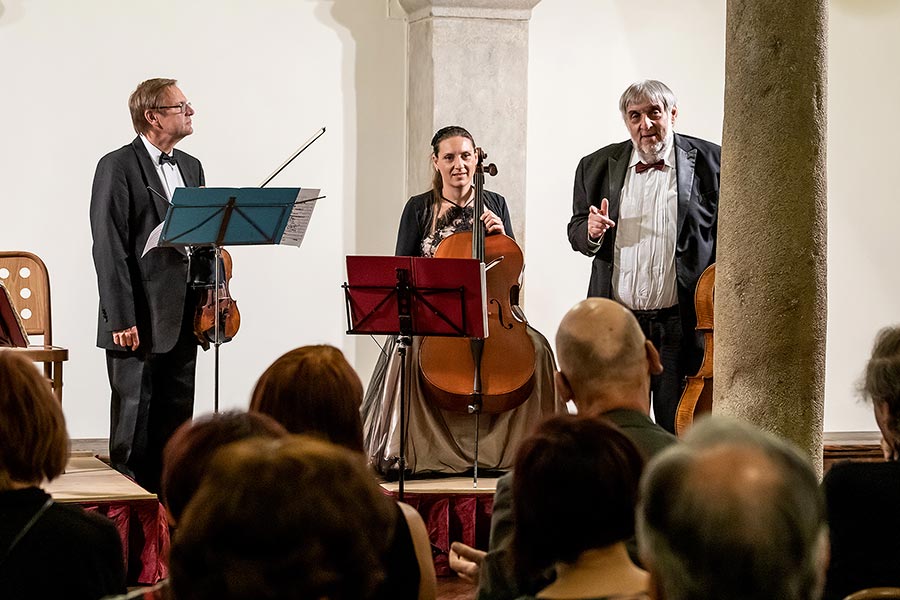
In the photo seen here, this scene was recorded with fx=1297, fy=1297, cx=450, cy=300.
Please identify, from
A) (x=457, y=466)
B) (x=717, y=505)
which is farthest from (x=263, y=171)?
(x=717, y=505)

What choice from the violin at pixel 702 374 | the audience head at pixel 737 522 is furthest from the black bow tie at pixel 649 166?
the audience head at pixel 737 522

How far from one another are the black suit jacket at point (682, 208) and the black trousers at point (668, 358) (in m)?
0.04

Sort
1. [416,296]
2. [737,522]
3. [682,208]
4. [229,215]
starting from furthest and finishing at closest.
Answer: [682,208], [229,215], [416,296], [737,522]

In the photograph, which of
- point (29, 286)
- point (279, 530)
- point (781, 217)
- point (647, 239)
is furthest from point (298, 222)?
point (279, 530)

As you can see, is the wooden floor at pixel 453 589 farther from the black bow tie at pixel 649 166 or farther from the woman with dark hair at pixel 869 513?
the woman with dark hair at pixel 869 513

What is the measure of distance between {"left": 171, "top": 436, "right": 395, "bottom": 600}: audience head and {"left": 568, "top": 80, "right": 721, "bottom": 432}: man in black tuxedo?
372 centimetres

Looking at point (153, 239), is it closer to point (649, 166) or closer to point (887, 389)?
point (649, 166)

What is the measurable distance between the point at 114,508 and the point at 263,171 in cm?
265

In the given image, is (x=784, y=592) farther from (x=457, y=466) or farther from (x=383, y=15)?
(x=383, y=15)

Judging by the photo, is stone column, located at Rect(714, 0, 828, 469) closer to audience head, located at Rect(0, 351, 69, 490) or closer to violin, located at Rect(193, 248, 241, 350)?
violin, located at Rect(193, 248, 241, 350)

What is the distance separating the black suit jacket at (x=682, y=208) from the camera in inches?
200

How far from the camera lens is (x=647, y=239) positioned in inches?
203

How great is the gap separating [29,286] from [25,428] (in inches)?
136

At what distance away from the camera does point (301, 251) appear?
22.1 ft
